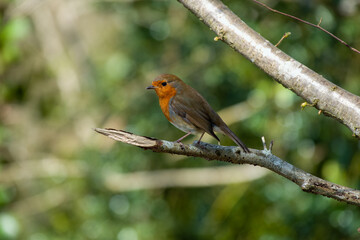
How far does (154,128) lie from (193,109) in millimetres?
3228

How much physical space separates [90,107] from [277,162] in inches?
213

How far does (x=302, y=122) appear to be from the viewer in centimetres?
550

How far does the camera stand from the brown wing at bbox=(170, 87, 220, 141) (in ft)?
11.2

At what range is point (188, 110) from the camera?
11.3 ft

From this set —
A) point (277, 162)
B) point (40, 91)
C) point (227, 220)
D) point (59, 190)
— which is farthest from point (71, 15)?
point (277, 162)

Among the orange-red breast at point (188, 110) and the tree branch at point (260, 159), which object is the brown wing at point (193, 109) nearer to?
the orange-red breast at point (188, 110)

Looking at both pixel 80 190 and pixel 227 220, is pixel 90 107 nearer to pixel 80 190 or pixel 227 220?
pixel 80 190

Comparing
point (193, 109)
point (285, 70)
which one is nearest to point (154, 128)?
point (193, 109)

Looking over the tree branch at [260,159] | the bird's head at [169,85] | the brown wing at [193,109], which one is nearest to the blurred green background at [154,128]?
the bird's head at [169,85]

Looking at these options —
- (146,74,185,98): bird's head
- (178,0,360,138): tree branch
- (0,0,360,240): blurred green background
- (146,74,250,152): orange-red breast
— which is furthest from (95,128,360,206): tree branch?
(0,0,360,240): blurred green background

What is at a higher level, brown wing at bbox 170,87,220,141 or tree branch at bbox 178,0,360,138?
tree branch at bbox 178,0,360,138

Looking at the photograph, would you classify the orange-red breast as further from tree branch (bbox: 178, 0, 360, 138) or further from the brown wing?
tree branch (bbox: 178, 0, 360, 138)

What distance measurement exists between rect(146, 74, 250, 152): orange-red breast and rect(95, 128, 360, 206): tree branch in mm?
896

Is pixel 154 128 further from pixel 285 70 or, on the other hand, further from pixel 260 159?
pixel 285 70
